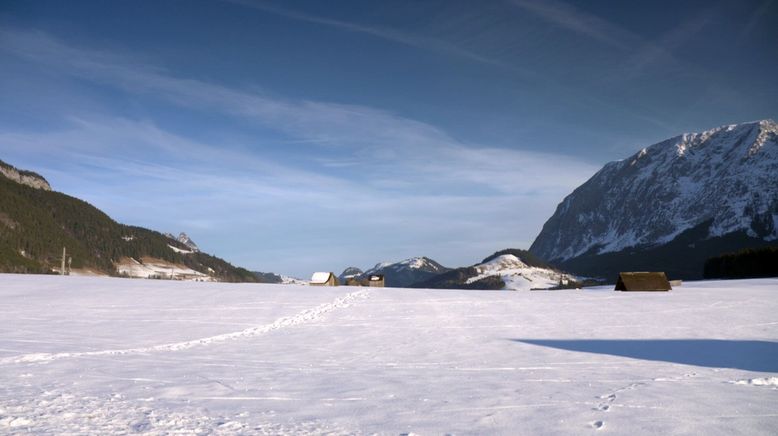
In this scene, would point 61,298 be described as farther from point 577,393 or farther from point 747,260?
point 747,260

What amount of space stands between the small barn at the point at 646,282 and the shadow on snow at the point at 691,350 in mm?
28464

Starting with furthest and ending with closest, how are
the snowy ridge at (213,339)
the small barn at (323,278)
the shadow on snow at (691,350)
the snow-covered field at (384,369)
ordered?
the small barn at (323,278), the shadow on snow at (691,350), the snowy ridge at (213,339), the snow-covered field at (384,369)

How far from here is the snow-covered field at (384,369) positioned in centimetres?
988

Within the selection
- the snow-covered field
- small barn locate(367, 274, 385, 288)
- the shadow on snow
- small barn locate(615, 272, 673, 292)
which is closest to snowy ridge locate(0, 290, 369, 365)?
the snow-covered field

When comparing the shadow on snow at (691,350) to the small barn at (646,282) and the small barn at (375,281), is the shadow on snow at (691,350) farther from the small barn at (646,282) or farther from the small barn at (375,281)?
the small barn at (375,281)

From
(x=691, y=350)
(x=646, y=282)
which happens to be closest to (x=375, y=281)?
(x=646, y=282)

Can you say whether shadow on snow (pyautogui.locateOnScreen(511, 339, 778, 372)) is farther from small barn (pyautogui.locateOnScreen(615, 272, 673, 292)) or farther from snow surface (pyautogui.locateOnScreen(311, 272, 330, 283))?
snow surface (pyautogui.locateOnScreen(311, 272, 330, 283))

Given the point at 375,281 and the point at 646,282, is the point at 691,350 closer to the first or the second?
the point at 646,282

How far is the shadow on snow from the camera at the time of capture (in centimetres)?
1747

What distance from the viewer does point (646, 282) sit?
4962cm

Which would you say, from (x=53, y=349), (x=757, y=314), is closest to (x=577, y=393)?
(x=53, y=349)

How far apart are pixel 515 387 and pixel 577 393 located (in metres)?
1.42

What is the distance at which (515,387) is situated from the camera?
13.2m

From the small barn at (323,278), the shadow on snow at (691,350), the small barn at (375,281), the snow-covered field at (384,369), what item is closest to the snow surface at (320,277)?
the small barn at (323,278)
